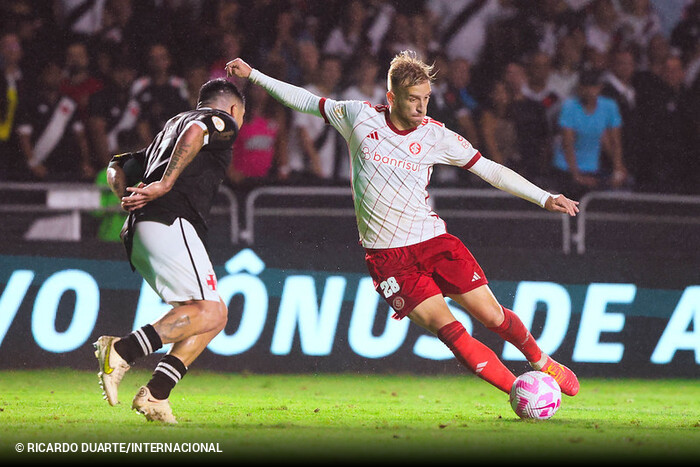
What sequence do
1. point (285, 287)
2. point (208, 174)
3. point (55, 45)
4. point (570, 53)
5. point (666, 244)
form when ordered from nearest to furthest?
point (208, 174), point (285, 287), point (666, 244), point (55, 45), point (570, 53)

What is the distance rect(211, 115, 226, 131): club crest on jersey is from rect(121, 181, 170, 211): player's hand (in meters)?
0.47

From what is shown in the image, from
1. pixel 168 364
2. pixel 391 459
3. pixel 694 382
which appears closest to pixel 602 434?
pixel 391 459

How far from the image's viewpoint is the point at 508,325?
281 inches

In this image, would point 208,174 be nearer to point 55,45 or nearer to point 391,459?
point 391,459

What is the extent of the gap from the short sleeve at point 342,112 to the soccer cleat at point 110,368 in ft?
6.89

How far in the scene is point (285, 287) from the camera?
9.80m

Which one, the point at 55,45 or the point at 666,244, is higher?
the point at 55,45

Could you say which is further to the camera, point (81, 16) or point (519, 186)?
point (81, 16)

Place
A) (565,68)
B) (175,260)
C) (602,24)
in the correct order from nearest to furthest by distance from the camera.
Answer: (175,260) < (565,68) < (602,24)

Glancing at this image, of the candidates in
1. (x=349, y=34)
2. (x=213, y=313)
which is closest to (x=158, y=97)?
(x=349, y=34)

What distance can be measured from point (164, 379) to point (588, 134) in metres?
7.01

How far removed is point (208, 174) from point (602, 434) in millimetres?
2771

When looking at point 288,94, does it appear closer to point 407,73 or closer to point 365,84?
point 407,73

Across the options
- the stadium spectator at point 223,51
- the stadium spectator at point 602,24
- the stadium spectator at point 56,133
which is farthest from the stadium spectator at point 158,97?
the stadium spectator at point 602,24
